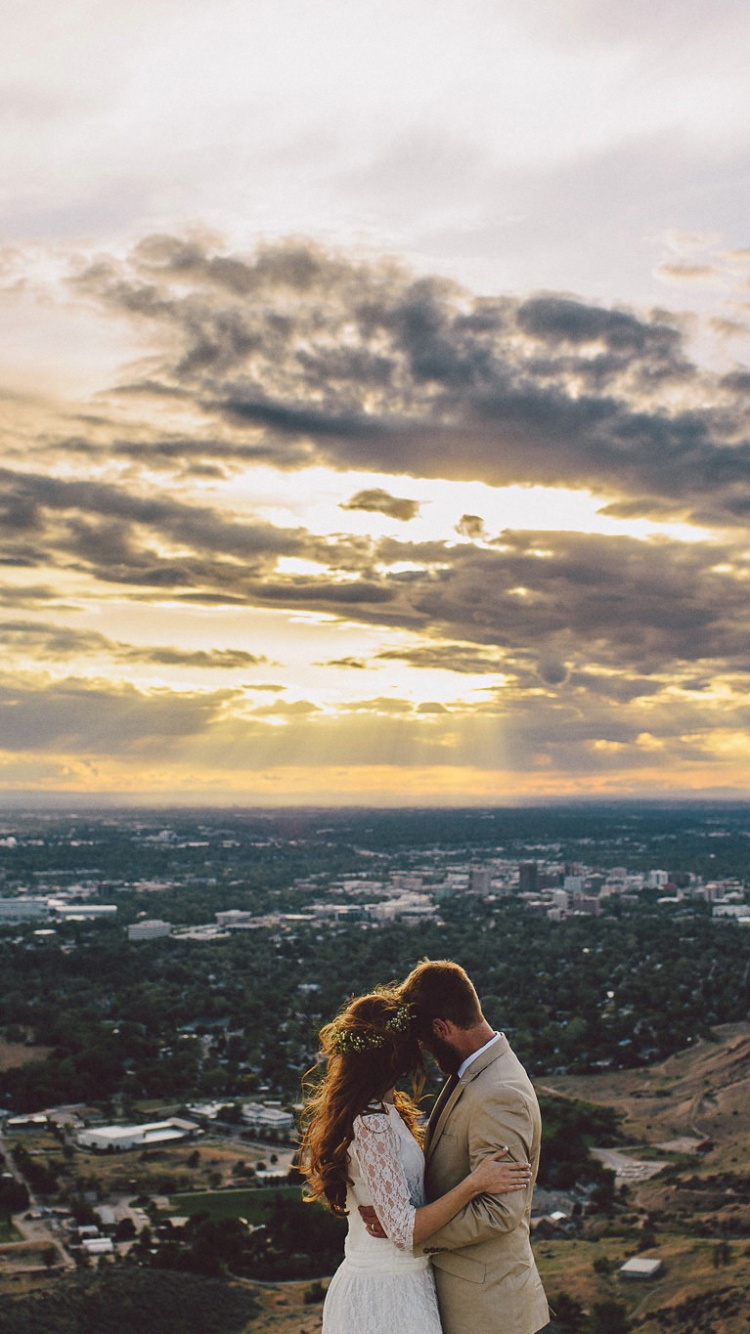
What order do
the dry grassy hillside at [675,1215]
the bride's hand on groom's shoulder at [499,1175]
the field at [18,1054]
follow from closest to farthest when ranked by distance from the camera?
1. the bride's hand on groom's shoulder at [499,1175]
2. the dry grassy hillside at [675,1215]
3. the field at [18,1054]

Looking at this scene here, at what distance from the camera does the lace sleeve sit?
4.39 metres

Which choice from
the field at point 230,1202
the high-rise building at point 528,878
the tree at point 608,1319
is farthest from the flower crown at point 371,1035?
the high-rise building at point 528,878

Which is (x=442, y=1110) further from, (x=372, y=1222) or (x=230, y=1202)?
(x=230, y=1202)

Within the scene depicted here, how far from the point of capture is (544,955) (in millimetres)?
70188

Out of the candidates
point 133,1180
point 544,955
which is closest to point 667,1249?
point 133,1180

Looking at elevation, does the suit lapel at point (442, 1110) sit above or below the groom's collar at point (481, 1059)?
below

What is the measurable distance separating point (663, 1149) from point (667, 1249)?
11.1m

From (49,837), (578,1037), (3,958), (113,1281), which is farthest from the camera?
(49,837)

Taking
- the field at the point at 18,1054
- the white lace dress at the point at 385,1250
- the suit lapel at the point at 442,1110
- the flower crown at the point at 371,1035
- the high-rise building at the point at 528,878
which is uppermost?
the flower crown at the point at 371,1035

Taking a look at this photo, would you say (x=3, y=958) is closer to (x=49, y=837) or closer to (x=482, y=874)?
(x=482, y=874)

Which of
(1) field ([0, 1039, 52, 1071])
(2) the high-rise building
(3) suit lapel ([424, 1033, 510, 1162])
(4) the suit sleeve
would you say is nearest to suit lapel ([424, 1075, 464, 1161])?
(3) suit lapel ([424, 1033, 510, 1162])

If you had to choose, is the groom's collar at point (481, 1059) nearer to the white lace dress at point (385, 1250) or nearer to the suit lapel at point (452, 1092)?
the suit lapel at point (452, 1092)

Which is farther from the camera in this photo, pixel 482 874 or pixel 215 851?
pixel 215 851

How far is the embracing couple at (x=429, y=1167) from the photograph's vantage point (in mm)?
4395
